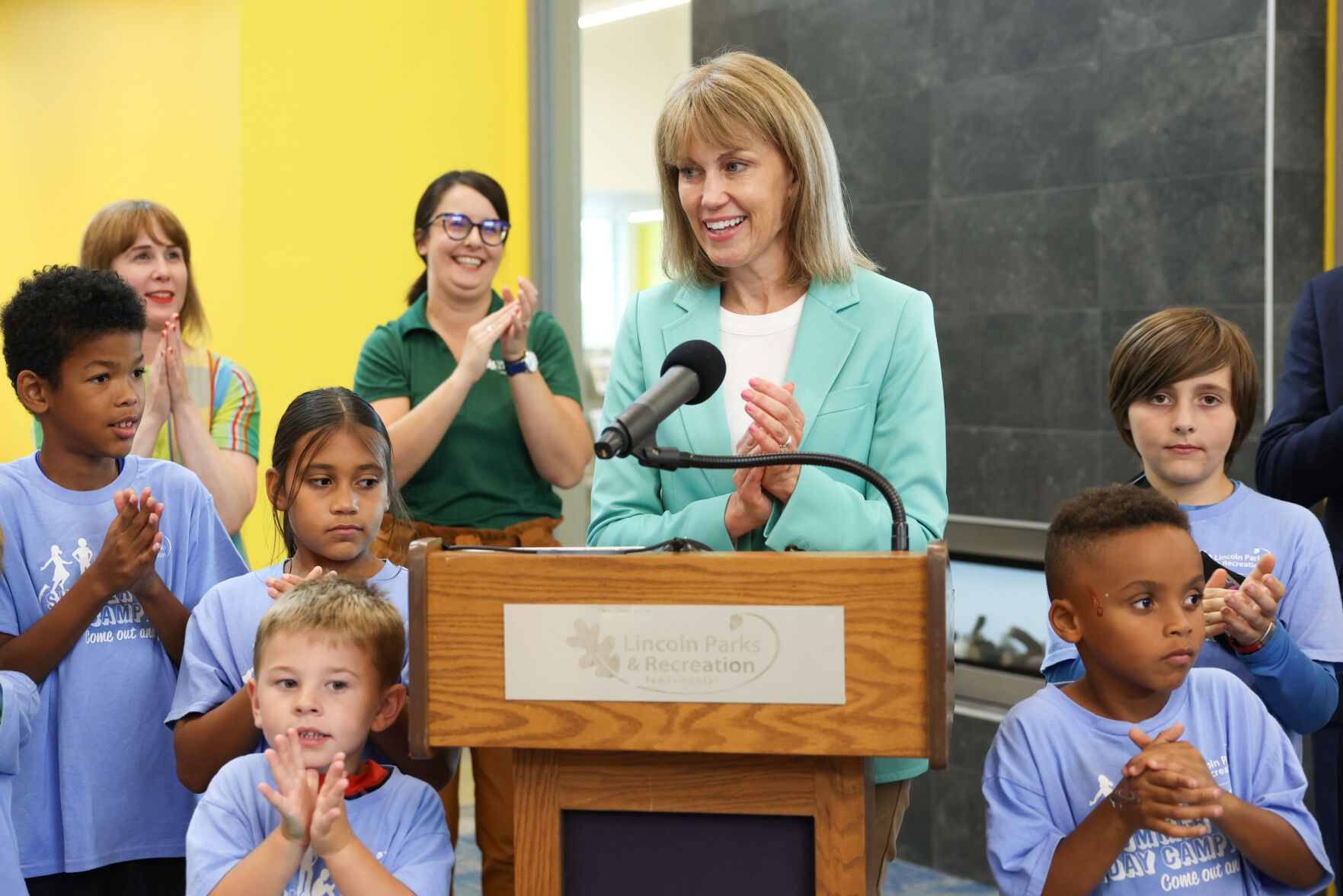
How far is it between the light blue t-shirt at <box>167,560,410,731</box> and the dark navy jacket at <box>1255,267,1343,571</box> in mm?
1555

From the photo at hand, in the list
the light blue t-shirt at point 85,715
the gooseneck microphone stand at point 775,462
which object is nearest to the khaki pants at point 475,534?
the light blue t-shirt at point 85,715

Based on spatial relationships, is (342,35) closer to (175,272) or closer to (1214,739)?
(175,272)

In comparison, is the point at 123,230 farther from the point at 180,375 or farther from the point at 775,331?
the point at 775,331

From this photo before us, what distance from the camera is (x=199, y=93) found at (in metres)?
3.82

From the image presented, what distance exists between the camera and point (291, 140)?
379 centimetres

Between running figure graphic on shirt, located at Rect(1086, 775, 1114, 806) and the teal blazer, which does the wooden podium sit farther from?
running figure graphic on shirt, located at Rect(1086, 775, 1114, 806)

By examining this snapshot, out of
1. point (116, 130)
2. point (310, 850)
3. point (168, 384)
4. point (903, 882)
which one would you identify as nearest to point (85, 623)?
point (310, 850)

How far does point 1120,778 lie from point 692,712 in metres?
0.67

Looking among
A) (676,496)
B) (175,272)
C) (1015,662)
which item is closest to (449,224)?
(175,272)

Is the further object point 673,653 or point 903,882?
point 903,882

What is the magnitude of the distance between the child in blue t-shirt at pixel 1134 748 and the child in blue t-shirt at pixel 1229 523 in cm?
17

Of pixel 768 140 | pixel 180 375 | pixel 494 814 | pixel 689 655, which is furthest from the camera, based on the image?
pixel 494 814

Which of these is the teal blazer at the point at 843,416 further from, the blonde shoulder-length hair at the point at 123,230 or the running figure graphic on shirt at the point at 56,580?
the blonde shoulder-length hair at the point at 123,230

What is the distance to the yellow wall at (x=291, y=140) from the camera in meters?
3.76
